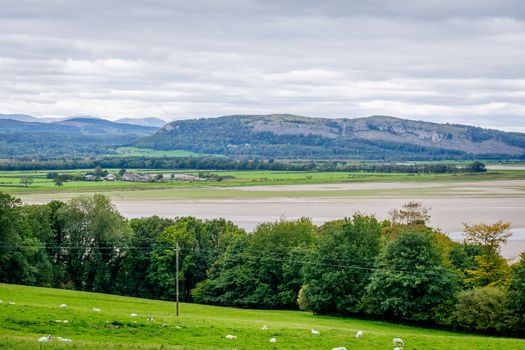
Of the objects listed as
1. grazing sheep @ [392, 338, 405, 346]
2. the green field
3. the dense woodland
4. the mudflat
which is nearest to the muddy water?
the mudflat

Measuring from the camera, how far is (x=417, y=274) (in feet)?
124

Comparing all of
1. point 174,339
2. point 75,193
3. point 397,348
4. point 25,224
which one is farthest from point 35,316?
point 75,193

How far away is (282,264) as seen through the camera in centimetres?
4778

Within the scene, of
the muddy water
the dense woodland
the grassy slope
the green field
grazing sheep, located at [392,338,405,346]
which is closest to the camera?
the grassy slope

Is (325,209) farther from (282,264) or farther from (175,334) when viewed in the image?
(175,334)

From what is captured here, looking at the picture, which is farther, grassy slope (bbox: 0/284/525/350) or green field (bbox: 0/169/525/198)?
green field (bbox: 0/169/525/198)

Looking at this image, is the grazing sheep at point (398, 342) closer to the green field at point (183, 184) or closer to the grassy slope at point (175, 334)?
the grassy slope at point (175, 334)

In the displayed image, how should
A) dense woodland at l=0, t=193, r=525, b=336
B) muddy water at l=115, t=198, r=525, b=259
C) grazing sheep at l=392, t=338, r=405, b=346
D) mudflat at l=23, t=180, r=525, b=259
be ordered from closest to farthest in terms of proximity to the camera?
1. grazing sheep at l=392, t=338, r=405, b=346
2. dense woodland at l=0, t=193, r=525, b=336
3. muddy water at l=115, t=198, r=525, b=259
4. mudflat at l=23, t=180, r=525, b=259

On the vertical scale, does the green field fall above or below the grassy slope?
above

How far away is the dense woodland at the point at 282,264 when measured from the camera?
37.2 m

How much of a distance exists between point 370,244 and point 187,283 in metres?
15.6

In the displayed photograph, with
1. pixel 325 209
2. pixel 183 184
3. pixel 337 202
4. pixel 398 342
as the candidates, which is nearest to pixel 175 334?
pixel 398 342

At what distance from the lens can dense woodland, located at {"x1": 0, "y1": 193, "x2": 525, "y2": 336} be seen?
37.2 m

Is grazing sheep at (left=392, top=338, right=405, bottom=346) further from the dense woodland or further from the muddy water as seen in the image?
the muddy water
